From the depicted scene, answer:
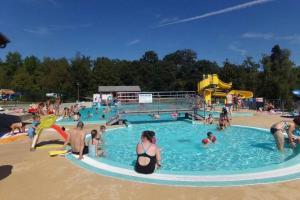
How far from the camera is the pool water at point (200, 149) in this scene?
8.85 meters

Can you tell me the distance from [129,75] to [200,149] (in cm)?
5728

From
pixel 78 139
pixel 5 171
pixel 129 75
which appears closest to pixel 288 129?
pixel 78 139

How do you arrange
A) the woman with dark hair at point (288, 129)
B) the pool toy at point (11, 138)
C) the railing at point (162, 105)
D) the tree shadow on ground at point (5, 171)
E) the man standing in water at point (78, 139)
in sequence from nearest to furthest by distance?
the tree shadow on ground at point (5, 171)
the man standing in water at point (78, 139)
the woman with dark hair at point (288, 129)
the pool toy at point (11, 138)
the railing at point (162, 105)

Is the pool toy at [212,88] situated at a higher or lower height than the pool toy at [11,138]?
higher

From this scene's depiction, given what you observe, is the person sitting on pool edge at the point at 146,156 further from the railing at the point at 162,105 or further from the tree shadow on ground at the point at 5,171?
the railing at the point at 162,105

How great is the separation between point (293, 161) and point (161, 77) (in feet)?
206

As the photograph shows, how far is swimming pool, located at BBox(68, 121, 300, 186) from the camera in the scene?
19.5 ft

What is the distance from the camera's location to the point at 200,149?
36.8 feet

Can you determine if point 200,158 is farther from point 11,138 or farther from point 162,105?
point 162,105

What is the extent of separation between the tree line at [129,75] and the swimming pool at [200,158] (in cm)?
2000

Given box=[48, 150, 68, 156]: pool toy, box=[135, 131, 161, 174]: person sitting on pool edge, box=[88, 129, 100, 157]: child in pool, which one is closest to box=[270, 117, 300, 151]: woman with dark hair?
box=[135, 131, 161, 174]: person sitting on pool edge

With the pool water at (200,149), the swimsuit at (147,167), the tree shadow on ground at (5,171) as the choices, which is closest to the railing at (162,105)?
the pool water at (200,149)

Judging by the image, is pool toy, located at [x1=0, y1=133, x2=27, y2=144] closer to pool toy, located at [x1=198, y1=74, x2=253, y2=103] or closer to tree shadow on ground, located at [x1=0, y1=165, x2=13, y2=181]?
tree shadow on ground, located at [x1=0, y1=165, x2=13, y2=181]

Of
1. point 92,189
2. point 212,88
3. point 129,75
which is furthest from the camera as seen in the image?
point 129,75
